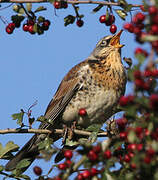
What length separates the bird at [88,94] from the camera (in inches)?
186

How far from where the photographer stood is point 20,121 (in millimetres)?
3805

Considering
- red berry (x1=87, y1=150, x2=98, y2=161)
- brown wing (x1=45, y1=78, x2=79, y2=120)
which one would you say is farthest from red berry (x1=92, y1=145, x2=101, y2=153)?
brown wing (x1=45, y1=78, x2=79, y2=120)

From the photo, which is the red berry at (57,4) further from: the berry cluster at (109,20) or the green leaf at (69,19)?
the berry cluster at (109,20)

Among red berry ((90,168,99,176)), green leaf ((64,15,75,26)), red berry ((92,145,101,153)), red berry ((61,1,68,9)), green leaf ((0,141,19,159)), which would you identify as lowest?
green leaf ((0,141,19,159))

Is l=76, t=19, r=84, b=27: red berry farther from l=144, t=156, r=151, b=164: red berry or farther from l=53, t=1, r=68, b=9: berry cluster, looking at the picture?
l=144, t=156, r=151, b=164: red berry

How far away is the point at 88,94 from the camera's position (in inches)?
186

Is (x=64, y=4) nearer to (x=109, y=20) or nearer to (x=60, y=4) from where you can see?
(x=60, y=4)

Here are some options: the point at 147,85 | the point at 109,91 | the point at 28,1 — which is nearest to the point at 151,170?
the point at 147,85

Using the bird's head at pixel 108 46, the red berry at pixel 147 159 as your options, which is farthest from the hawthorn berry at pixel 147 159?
the bird's head at pixel 108 46

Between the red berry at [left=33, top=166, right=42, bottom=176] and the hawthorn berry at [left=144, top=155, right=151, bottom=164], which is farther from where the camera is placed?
the red berry at [left=33, top=166, right=42, bottom=176]

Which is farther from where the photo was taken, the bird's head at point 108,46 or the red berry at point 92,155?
the bird's head at point 108,46

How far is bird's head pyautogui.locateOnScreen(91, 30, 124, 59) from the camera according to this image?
5157 millimetres

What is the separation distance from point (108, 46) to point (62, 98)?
858mm

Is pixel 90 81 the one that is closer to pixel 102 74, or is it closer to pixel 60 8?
pixel 102 74
